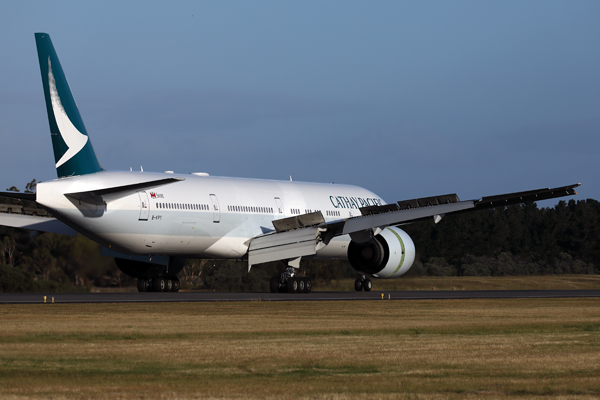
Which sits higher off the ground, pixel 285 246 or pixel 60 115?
pixel 60 115

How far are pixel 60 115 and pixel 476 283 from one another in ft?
79.3

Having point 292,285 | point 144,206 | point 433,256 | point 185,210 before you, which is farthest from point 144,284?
point 433,256

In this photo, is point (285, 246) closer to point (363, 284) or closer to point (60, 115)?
point (363, 284)

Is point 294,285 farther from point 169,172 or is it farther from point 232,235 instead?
point 169,172

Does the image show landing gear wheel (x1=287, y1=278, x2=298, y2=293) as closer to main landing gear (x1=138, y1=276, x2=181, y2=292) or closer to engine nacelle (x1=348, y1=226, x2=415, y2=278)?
engine nacelle (x1=348, y1=226, x2=415, y2=278)

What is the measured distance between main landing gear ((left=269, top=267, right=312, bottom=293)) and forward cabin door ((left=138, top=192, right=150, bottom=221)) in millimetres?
5900

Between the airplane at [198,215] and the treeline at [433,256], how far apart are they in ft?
11.1

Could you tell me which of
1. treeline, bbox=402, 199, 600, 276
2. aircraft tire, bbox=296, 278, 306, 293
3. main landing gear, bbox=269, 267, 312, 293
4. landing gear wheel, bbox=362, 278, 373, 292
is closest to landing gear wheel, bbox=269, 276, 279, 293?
main landing gear, bbox=269, 267, 312, 293

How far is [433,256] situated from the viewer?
64438mm

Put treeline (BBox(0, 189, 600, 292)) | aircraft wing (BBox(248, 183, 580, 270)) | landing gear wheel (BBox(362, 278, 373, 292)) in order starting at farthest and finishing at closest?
treeline (BBox(0, 189, 600, 292))
landing gear wheel (BBox(362, 278, 373, 292))
aircraft wing (BBox(248, 183, 580, 270))

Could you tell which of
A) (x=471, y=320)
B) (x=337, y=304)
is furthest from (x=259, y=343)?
(x=337, y=304)

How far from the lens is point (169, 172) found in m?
31.0

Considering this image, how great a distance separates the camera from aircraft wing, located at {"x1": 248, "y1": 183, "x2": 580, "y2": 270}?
90.6 ft

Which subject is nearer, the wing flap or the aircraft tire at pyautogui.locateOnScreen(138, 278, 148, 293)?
the wing flap
